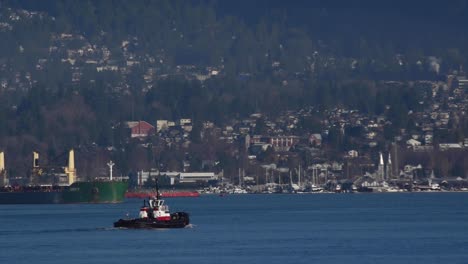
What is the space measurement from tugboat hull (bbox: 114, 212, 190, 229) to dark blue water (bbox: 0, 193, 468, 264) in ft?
2.00

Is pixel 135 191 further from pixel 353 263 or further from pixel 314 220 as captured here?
pixel 353 263

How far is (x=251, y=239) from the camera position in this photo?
88.1 metres

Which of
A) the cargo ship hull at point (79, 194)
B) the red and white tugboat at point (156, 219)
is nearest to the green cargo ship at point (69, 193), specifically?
the cargo ship hull at point (79, 194)

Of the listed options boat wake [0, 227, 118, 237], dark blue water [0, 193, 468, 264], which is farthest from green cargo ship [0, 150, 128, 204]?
boat wake [0, 227, 118, 237]

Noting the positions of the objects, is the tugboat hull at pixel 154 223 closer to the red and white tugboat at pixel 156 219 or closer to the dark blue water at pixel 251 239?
the red and white tugboat at pixel 156 219

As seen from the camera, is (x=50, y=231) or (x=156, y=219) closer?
(x=156, y=219)

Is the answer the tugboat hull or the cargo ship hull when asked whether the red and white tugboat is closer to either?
the tugboat hull

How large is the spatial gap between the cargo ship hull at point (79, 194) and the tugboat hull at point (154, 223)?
58.2 metres

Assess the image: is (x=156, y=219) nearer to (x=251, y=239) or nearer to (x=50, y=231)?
(x=50, y=231)

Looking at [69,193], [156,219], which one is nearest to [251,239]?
[156,219]

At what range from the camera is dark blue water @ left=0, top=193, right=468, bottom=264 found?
77375 millimetres

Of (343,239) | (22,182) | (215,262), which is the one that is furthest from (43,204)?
(215,262)

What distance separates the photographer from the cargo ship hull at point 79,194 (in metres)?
154

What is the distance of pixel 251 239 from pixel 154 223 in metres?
7.58
